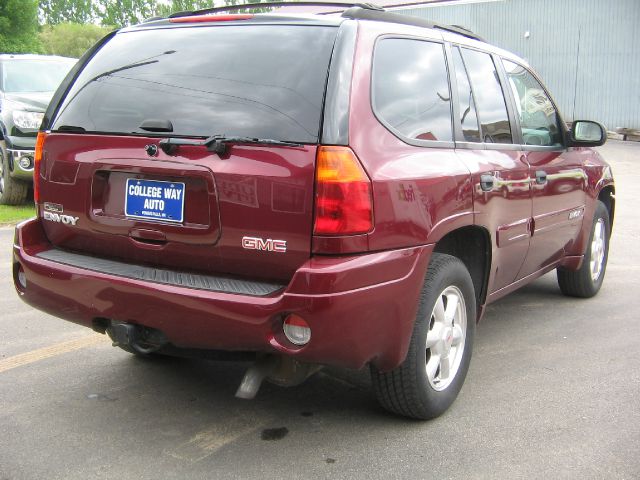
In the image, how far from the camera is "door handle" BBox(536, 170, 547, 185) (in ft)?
14.2

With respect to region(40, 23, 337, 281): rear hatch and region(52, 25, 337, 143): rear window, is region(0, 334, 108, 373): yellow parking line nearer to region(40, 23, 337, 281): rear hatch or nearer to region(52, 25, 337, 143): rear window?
region(40, 23, 337, 281): rear hatch

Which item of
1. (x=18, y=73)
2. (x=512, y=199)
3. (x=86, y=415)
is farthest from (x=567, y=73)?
(x=86, y=415)

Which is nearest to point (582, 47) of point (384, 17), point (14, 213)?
point (14, 213)

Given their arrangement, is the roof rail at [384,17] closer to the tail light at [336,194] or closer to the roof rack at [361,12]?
the roof rack at [361,12]

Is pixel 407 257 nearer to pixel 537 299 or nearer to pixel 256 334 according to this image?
pixel 256 334

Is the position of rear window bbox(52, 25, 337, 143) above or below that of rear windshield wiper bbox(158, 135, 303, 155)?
above

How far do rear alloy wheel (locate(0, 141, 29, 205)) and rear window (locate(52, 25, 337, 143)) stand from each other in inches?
256

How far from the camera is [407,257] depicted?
3.00 m

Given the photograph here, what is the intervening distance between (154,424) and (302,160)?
1.46 metres

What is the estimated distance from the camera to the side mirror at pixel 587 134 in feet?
16.1

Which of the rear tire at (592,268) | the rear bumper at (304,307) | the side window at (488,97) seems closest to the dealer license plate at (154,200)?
the rear bumper at (304,307)

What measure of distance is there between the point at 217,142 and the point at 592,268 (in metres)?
3.73

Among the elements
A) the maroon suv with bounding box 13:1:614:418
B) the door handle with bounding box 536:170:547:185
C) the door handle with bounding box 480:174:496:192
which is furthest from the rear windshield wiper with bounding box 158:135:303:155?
the door handle with bounding box 536:170:547:185

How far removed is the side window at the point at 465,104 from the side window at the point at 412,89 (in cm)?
14
